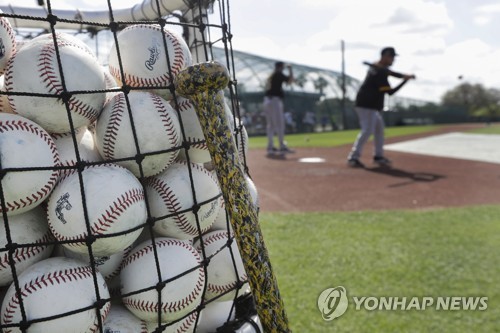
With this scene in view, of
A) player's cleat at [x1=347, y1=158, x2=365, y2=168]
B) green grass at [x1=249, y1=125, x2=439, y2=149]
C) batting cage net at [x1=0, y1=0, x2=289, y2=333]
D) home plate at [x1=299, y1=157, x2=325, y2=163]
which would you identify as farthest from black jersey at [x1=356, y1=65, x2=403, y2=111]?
batting cage net at [x1=0, y1=0, x2=289, y2=333]

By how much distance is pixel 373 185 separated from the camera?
16.4 feet

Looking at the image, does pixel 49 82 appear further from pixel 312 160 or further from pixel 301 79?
pixel 301 79

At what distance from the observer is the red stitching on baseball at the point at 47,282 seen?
0.92 meters

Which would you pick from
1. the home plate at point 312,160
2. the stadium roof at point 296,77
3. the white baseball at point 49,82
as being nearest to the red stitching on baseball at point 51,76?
the white baseball at point 49,82

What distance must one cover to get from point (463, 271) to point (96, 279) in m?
2.15

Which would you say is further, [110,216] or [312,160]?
[312,160]

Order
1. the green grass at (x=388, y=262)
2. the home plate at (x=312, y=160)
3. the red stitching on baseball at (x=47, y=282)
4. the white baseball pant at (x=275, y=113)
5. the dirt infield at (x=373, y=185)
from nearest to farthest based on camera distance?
1. the red stitching on baseball at (x=47, y=282)
2. the green grass at (x=388, y=262)
3. the dirt infield at (x=373, y=185)
4. the home plate at (x=312, y=160)
5. the white baseball pant at (x=275, y=113)

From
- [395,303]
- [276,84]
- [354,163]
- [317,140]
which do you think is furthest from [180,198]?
[317,140]

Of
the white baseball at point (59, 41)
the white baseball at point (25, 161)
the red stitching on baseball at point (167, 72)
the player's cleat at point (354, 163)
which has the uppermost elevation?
the white baseball at point (59, 41)

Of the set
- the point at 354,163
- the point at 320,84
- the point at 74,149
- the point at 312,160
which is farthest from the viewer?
the point at 320,84

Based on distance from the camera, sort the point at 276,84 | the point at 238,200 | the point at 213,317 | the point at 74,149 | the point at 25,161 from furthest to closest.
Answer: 1. the point at 276,84
2. the point at 213,317
3. the point at 74,149
4. the point at 25,161
5. the point at 238,200

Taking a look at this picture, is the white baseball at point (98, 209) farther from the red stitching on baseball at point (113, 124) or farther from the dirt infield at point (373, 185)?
the dirt infield at point (373, 185)

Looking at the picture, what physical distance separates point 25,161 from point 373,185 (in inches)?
176

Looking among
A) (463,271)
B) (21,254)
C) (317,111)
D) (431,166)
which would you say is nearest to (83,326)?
(21,254)
